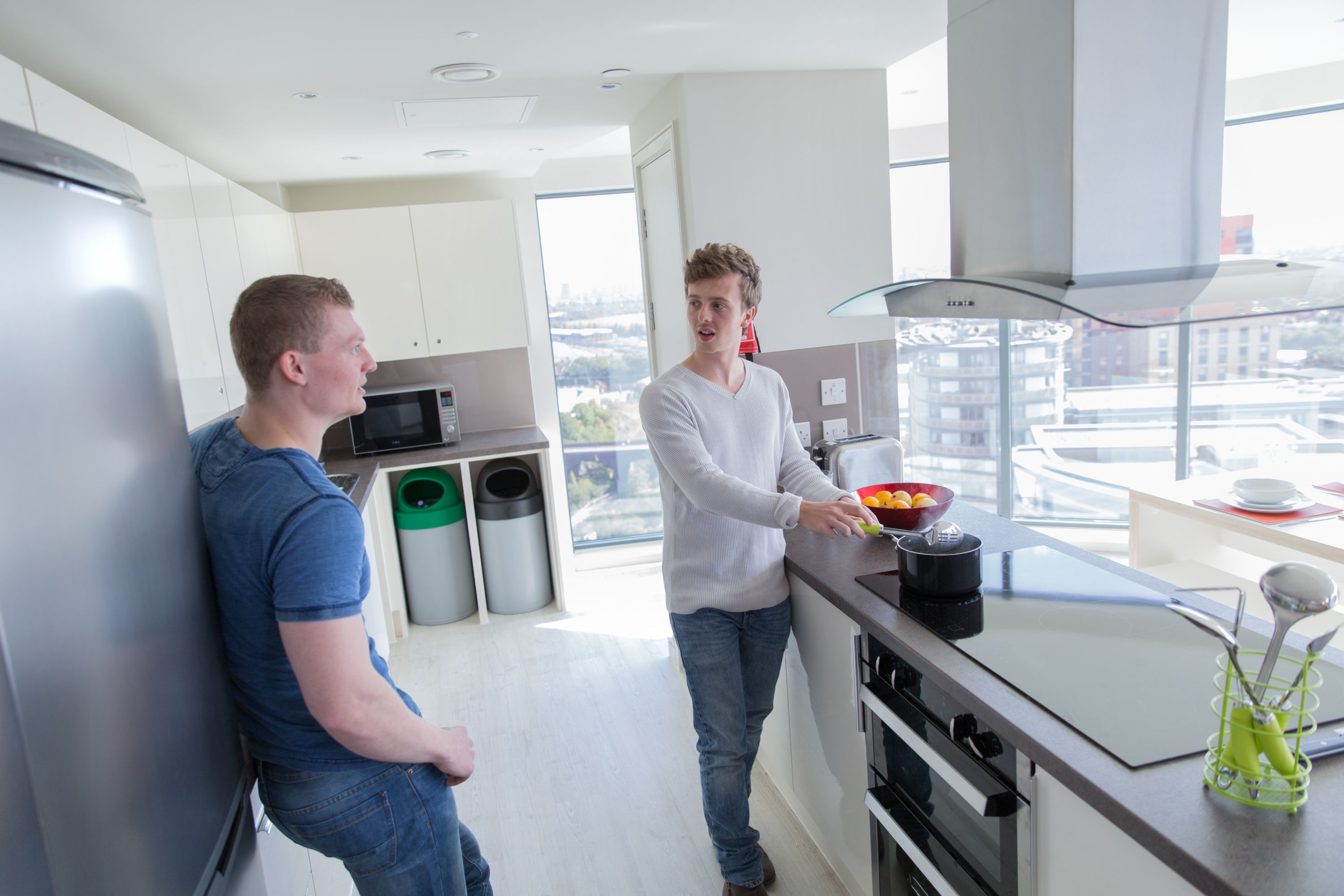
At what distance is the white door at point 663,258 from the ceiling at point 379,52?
0.85ft

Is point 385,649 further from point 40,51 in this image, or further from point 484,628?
point 40,51

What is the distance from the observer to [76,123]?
1763 millimetres

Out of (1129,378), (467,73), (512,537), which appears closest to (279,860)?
(467,73)

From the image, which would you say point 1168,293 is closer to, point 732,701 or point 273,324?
point 732,701

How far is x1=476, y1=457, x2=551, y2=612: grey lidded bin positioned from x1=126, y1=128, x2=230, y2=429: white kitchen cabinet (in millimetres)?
1763

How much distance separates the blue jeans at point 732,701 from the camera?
1.96 m

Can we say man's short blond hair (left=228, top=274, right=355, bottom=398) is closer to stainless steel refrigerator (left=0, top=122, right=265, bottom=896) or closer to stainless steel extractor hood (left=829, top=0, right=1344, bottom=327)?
stainless steel refrigerator (left=0, top=122, right=265, bottom=896)

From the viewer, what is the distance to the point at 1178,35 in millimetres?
1634

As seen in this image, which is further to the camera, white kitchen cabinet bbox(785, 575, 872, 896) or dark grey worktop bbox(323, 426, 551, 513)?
dark grey worktop bbox(323, 426, 551, 513)

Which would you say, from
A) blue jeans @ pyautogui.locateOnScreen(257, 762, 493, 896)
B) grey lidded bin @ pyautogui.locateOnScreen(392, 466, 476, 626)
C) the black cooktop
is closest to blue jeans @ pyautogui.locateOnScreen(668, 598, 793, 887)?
the black cooktop

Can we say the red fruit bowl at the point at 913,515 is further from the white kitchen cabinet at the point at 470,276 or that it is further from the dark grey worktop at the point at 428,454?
the white kitchen cabinet at the point at 470,276

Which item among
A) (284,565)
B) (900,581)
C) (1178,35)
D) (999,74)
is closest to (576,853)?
(900,581)

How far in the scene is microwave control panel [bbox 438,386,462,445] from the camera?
421cm

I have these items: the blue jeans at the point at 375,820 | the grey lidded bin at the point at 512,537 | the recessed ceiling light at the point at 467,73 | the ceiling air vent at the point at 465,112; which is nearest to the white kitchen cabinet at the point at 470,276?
the grey lidded bin at the point at 512,537
